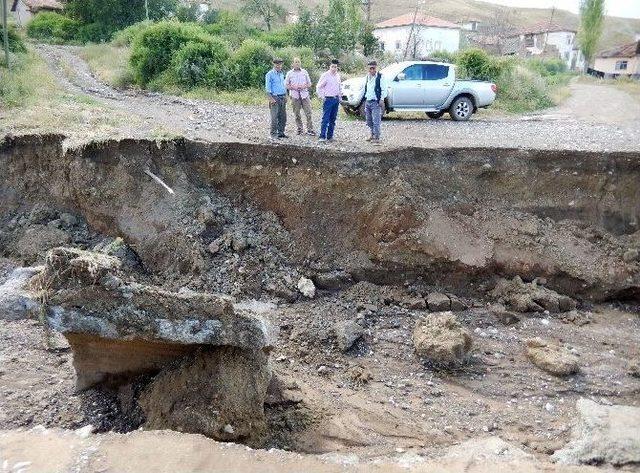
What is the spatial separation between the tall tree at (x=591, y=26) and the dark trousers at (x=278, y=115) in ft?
137

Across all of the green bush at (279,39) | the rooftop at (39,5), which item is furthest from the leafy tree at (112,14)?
the green bush at (279,39)

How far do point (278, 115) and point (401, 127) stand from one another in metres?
3.33

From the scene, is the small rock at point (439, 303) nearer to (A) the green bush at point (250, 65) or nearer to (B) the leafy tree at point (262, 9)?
(A) the green bush at point (250, 65)

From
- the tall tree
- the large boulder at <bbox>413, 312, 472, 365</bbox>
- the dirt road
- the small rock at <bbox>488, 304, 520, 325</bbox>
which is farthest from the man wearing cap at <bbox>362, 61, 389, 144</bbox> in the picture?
the tall tree

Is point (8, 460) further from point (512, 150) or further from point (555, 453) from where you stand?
point (512, 150)

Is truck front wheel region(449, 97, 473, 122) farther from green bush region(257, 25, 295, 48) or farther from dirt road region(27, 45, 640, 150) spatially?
green bush region(257, 25, 295, 48)

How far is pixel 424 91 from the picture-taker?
45.8ft

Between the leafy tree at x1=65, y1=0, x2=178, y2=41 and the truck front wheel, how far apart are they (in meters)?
22.2

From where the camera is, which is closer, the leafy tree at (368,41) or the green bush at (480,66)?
the green bush at (480,66)

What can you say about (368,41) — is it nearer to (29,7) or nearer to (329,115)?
(329,115)

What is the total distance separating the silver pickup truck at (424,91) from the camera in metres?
13.9

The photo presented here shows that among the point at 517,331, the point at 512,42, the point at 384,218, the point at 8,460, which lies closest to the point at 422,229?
the point at 384,218

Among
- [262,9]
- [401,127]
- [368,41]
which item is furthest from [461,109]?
[262,9]

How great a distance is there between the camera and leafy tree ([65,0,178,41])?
99.8 feet
